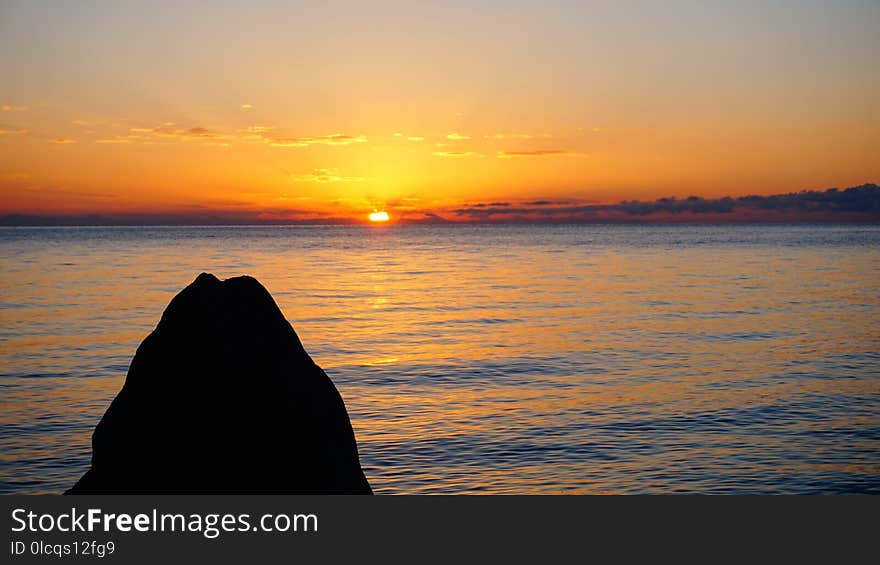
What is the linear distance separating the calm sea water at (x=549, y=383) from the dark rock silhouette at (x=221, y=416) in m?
5.53

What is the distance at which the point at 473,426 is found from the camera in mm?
18750

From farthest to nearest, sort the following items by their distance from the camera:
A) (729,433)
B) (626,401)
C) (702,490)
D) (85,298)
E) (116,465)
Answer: (85,298) < (626,401) < (729,433) < (702,490) < (116,465)

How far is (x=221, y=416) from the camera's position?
9047 millimetres

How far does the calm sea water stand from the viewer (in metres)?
15.6

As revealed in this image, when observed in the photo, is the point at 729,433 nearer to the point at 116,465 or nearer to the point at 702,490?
the point at 702,490

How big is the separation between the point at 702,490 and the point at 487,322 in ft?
78.3

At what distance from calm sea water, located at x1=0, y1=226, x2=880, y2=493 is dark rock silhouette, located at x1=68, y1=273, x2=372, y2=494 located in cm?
553

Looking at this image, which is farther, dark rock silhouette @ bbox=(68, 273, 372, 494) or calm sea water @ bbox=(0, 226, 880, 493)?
calm sea water @ bbox=(0, 226, 880, 493)

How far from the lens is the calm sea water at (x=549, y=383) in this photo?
15.6 metres

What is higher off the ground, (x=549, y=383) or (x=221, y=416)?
(x=221, y=416)

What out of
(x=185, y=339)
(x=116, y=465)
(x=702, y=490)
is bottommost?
(x=702, y=490)

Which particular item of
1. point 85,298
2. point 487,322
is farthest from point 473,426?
point 85,298

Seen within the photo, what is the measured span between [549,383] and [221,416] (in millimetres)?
15670

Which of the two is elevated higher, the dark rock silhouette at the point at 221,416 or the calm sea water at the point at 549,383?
the dark rock silhouette at the point at 221,416
